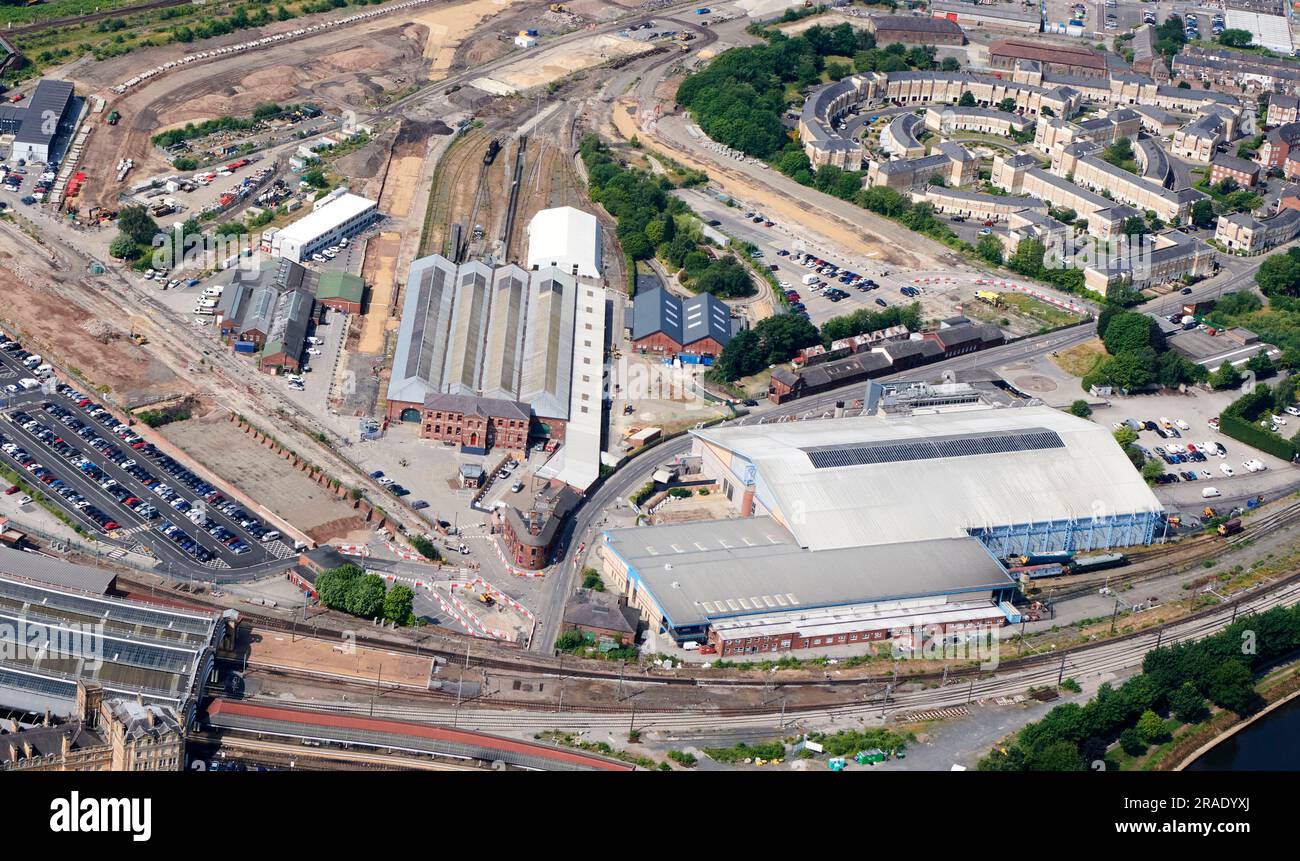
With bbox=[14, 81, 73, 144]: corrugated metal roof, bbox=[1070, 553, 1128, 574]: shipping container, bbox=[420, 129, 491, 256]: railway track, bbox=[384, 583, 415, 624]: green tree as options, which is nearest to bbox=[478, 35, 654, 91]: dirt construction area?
bbox=[420, 129, 491, 256]: railway track

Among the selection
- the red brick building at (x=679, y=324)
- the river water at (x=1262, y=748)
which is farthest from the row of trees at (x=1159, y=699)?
the red brick building at (x=679, y=324)

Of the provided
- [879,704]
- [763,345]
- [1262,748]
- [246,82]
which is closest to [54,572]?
[879,704]

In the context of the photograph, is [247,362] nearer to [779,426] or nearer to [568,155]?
[779,426]

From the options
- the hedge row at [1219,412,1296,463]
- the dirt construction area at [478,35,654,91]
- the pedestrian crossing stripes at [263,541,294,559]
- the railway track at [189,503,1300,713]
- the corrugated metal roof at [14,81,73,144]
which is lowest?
the railway track at [189,503,1300,713]

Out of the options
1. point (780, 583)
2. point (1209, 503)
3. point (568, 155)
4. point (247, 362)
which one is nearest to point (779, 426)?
point (780, 583)

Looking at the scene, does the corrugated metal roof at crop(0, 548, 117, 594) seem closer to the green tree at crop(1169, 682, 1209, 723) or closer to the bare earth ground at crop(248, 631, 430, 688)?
the bare earth ground at crop(248, 631, 430, 688)

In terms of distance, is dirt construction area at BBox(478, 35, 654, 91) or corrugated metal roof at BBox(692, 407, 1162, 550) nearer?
corrugated metal roof at BBox(692, 407, 1162, 550)

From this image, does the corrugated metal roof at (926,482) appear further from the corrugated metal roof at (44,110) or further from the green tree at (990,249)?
the corrugated metal roof at (44,110)
